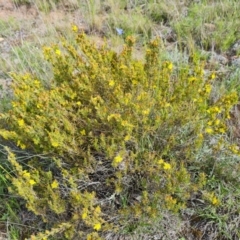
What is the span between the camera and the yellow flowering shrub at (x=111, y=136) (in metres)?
1.90

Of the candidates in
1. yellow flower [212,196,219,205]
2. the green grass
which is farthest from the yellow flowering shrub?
the green grass

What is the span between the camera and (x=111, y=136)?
2.03m

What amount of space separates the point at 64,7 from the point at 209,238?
3184 millimetres

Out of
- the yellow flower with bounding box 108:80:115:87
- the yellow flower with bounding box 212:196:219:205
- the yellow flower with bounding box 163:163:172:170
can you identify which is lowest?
the yellow flower with bounding box 212:196:219:205

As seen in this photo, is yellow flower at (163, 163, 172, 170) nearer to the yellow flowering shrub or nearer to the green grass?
the yellow flowering shrub

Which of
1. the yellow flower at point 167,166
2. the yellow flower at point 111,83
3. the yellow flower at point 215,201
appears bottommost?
the yellow flower at point 215,201

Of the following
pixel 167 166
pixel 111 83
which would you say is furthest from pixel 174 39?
pixel 167 166

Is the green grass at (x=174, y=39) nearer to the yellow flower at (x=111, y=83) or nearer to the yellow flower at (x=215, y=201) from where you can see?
the yellow flower at (x=215, y=201)

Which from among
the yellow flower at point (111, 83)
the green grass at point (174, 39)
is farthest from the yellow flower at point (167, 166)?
the yellow flower at point (111, 83)

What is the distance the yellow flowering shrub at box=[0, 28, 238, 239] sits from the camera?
190 cm

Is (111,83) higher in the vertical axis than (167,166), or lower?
higher

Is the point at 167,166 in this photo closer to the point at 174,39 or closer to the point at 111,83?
the point at 111,83

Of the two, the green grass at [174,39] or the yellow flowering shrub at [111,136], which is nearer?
the yellow flowering shrub at [111,136]

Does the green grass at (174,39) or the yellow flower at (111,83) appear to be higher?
the yellow flower at (111,83)
